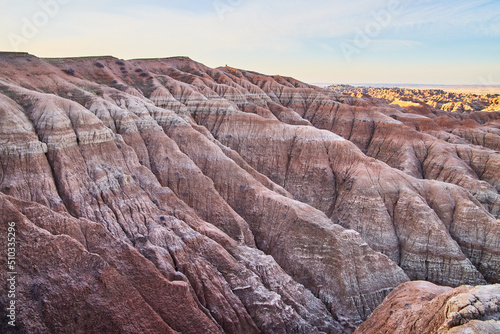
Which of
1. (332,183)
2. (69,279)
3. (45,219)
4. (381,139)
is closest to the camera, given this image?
(69,279)

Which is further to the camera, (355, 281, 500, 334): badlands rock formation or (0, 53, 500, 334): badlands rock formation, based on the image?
(0, 53, 500, 334): badlands rock formation

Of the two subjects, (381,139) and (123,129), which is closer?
(123,129)

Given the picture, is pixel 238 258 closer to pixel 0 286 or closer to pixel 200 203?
pixel 200 203

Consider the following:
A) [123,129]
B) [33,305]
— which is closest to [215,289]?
[33,305]

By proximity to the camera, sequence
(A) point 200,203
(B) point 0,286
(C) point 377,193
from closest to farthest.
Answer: (B) point 0,286 → (A) point 200,203 → (C) point 377,193

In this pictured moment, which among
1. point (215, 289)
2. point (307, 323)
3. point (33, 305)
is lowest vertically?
point (307, 323)

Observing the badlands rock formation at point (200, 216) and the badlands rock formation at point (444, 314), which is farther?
the badlands rock formation at point (200, 216)

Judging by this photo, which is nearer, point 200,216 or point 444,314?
point 444,314

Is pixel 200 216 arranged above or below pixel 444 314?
below
